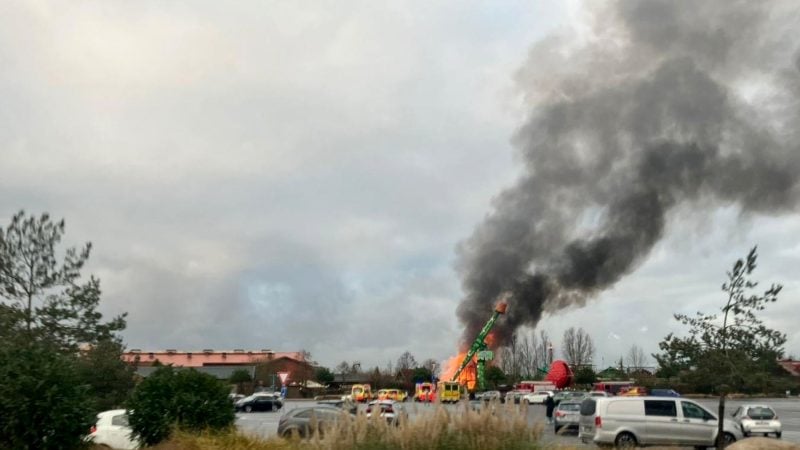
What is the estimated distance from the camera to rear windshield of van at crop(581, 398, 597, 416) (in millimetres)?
22188

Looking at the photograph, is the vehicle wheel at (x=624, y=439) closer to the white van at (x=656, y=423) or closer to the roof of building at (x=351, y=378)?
the white van at (x=656, y=423)

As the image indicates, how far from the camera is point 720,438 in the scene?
648 inches

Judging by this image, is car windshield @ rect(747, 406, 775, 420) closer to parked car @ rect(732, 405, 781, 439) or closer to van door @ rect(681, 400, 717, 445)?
parked car @ rect(732, 405, 781, 439)

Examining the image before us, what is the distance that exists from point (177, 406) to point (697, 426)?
13726 millimetres

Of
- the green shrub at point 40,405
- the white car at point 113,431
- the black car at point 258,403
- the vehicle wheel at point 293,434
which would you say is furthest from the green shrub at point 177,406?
the black car at point 258,403

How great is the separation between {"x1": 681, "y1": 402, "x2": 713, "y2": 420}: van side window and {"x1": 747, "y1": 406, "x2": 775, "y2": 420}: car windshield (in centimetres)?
1229

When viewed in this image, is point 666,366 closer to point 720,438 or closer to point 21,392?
point 720,438

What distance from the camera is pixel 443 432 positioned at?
34.3ft

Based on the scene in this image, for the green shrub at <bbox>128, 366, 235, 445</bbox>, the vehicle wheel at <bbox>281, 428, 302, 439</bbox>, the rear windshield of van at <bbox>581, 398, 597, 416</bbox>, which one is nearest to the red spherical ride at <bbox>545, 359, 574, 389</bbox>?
the rear windshield of van at <bbox>581, 398, 597, 416</bbox>

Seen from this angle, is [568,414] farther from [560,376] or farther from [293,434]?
[560,376]

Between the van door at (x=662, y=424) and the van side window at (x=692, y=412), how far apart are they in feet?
0.85

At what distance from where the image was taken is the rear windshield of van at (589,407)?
72.8ft

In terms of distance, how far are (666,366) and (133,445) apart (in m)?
12.9

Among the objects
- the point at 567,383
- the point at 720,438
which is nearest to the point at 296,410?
the point at 720,438
